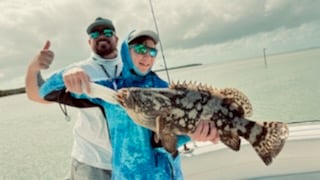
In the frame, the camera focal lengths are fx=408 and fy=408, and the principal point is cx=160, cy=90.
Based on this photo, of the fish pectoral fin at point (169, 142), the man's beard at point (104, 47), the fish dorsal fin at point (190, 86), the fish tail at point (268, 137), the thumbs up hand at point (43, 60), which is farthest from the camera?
the man's beard at point (104, 47)

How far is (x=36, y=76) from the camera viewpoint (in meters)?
2.48

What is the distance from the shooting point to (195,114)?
211 cm

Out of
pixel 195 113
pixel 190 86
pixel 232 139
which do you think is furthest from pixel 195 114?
pixel 232 139

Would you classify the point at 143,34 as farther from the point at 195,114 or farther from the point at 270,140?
the point at 270,140

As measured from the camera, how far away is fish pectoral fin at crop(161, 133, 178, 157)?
6.66 feet

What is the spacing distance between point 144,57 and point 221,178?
283cm

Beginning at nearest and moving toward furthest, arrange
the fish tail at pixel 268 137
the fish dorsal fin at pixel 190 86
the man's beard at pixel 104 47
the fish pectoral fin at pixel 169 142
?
the fish pectoral fin at pixel 169 142, the fish dorsal fin at pixel 190 86, the fish tail at pixel 268 137, the man's beard at pixel 104 47

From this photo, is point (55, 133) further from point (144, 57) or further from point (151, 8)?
point (144, 57)

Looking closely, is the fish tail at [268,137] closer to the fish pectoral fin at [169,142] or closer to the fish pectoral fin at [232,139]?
the fish pectoral fin at [232,139]

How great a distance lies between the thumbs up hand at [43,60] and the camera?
8.12 feet

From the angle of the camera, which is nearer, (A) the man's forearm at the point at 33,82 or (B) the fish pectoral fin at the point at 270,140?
(B) the fish pectoral fin at the point at 270,140

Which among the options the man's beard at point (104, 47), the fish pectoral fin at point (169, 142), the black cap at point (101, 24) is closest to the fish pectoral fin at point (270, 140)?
the fish pectoral fin at point (169, 142)

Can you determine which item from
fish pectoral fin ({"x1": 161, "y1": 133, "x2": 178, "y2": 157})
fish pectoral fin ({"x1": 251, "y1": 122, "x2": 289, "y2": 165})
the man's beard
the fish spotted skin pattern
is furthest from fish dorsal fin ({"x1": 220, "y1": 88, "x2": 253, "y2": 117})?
the man's beard

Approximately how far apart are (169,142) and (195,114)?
0.20 m
